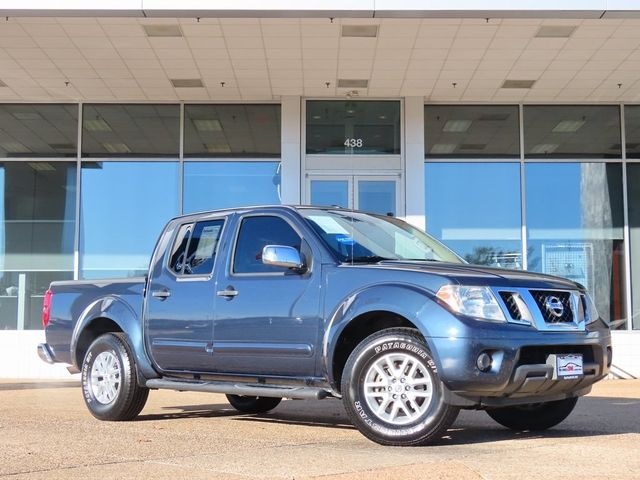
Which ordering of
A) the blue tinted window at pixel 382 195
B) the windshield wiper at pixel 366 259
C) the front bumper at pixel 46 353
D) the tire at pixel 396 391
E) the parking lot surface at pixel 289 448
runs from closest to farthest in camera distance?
the parking lot surface at pixel 289 448 → the tire at pixel 396 391 → the windshield wiper at pixel 366 259 → the front bumper at pixel 46 353 → the blue tinted window at pixel 382 195

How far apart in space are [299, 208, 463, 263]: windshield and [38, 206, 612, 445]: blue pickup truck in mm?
17

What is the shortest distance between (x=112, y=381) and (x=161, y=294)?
3.17 ft

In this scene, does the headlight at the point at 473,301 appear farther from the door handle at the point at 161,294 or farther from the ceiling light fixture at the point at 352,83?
the ceiling light fixture at the point at 352,83

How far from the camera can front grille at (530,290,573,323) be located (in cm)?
591

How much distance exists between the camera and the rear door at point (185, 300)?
278 inches

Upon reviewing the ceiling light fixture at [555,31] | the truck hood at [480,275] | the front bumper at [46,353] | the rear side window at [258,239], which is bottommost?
the front bumper at [46,353]

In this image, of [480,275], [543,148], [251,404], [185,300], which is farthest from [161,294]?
[543,148]

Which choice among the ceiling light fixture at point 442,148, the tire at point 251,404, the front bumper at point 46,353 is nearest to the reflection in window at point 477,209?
the ceiling light fixture at point 442,148

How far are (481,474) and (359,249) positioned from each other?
7.61 feet

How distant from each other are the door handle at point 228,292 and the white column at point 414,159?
10.1 metres

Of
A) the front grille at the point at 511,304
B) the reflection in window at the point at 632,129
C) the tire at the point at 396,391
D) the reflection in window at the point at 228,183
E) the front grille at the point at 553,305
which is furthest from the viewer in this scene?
the reflection in window at the point at 632,129

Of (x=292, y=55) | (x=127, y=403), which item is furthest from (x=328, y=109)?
(x=127, y=403)

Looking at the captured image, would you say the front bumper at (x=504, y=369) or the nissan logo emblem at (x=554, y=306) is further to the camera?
the nissan logo emblem at (x=554, y=306)
